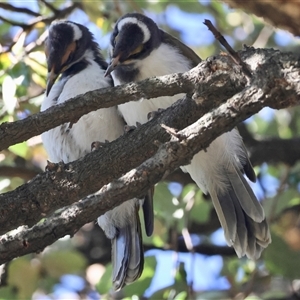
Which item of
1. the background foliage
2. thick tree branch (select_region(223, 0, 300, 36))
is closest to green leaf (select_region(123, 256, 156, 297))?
the background foliage

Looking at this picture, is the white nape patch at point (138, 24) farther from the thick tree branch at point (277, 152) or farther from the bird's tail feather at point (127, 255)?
the thick tree branch at point (277, 152)

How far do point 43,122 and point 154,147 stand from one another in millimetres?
388

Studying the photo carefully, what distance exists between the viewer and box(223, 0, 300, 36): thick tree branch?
3.29 ft

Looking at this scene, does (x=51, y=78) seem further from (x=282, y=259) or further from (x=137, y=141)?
(x=282, y=259)

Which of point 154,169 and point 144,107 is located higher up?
point 154,169

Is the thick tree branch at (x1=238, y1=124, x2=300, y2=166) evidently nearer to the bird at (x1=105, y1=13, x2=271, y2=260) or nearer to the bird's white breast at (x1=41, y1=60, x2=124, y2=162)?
the bird at (x1=105, y1=13, x2=271, y2=260)

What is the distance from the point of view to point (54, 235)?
1.91m

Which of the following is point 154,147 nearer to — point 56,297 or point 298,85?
point 298,85

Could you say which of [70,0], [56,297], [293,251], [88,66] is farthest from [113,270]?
[70,0]

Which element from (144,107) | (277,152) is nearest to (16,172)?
(144,107)

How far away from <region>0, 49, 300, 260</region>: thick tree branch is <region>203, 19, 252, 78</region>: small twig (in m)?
0.04

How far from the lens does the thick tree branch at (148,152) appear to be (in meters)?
1.70

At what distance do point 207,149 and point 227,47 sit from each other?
150 cm

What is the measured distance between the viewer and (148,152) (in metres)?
2.16
